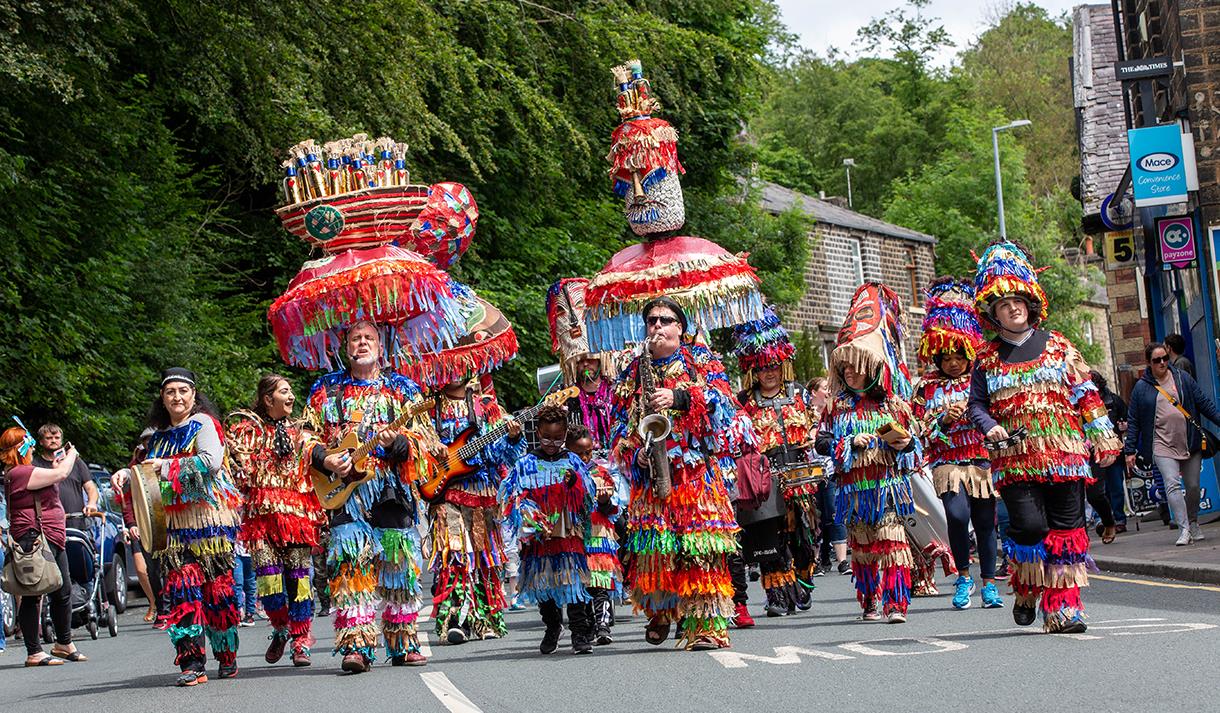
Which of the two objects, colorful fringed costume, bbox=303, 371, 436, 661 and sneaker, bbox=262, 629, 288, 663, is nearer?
colorful fringed costume, bbox=303, 371, 436, 661

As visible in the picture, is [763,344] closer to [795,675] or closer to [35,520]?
[795,675]

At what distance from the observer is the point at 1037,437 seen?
9.83 m

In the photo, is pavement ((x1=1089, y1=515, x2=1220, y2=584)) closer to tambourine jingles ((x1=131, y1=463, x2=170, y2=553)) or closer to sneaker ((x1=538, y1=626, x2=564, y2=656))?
sneaker ((x1=538, y1=626, x2=564, y2=656))

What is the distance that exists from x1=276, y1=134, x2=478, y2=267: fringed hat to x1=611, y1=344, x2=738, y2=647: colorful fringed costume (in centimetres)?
223

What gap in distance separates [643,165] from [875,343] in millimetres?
2330

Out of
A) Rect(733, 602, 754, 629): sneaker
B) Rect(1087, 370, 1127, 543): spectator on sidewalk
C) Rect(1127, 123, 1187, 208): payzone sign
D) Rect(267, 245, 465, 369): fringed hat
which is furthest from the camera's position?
Rect(1127, 123, 1187, 208): payzone sign

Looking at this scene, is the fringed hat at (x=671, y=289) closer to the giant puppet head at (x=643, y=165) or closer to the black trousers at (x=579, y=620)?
the giant puppet head at (x=643, y=165)

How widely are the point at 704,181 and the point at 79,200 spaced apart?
16.7 m

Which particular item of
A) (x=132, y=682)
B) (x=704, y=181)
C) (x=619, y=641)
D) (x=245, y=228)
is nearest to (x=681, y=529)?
(x=619, y=641)

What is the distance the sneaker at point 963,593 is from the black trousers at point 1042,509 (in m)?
2.58

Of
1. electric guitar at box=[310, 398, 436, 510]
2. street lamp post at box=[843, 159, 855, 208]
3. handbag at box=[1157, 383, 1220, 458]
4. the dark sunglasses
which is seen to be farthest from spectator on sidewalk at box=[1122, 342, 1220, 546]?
street lamp post at box=[843, 159, 855, 208]

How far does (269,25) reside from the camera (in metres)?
20.9

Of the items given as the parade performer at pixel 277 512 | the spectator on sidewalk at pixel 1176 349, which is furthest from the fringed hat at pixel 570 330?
the spectator on sidewalk at pixel 1176 349

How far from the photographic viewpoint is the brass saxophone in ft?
33.1
